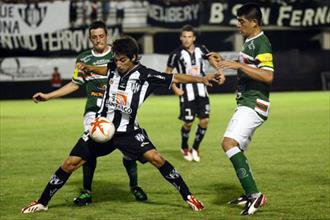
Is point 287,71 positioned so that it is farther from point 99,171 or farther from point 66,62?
point 99,171

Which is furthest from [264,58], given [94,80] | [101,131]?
[94,80]

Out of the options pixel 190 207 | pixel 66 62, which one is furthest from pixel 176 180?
pixel 66 62

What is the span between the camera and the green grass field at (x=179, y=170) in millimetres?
8805

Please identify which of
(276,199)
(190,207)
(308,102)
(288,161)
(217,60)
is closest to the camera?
(217,60)

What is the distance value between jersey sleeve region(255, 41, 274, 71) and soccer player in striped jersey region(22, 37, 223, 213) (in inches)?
28.6

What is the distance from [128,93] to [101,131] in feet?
1.83

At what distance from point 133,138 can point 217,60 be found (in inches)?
51.6

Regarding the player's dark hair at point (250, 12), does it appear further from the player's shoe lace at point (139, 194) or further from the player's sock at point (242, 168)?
the player's shoe lace at point (139, 194)

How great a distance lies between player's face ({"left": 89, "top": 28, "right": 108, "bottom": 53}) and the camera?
9550mm

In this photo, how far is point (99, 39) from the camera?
962 cm

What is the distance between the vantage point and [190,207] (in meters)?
8.85

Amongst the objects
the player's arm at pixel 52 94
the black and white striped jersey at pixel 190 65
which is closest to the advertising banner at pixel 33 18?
the black and white striped jersey at pixel 190 65

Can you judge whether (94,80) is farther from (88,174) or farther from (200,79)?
(200,79)

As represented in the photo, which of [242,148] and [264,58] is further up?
[264,58]
